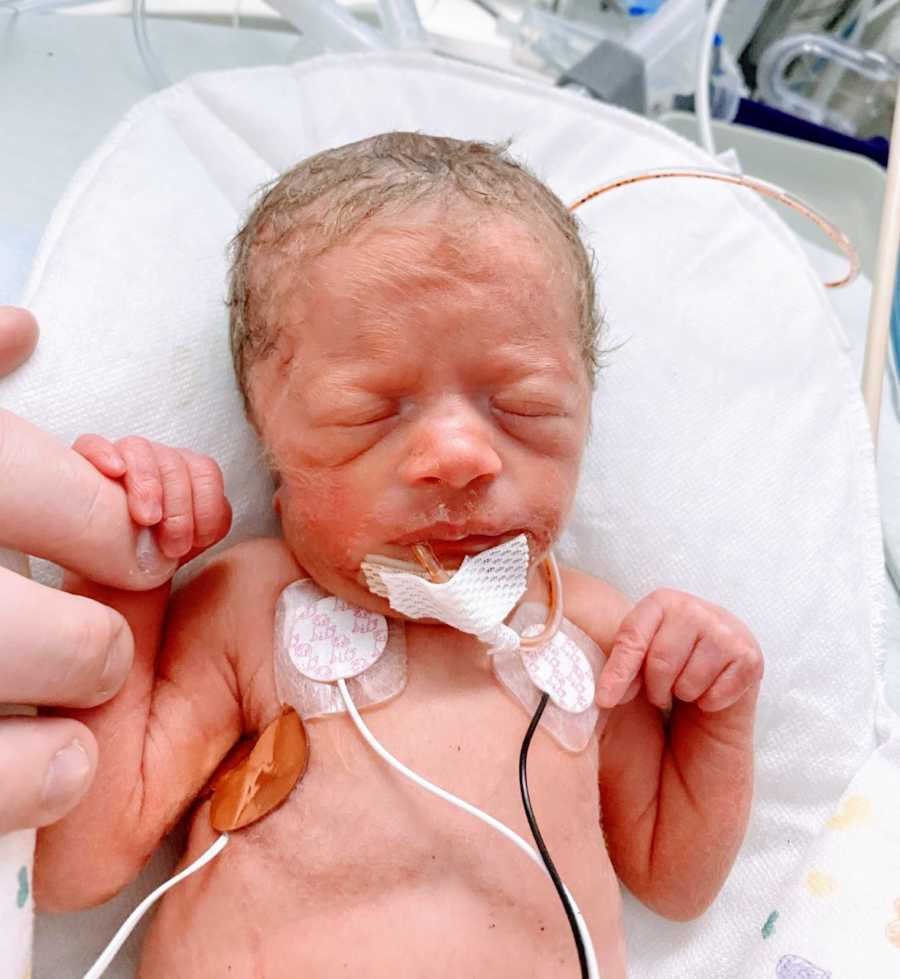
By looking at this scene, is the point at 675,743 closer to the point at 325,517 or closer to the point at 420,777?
the point at 420,777

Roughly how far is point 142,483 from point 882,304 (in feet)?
3.03

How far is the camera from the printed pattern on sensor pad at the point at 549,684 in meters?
0.96

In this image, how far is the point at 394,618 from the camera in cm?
96

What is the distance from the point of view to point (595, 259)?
1.22 meters

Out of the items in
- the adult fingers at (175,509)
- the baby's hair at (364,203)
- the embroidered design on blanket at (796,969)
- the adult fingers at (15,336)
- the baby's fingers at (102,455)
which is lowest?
the embroidered design on blanket at (796,969)

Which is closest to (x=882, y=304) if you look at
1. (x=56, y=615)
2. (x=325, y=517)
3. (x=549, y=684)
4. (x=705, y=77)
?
(x=705, y=77)

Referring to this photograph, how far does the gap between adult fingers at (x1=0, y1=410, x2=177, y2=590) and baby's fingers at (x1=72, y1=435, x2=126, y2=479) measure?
0.04 ft

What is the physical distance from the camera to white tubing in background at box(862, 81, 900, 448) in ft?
4.15

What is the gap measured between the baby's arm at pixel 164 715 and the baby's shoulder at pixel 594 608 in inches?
11.1

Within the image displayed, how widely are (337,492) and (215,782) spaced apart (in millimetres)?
288

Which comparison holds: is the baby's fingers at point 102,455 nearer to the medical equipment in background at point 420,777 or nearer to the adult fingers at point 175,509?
the adult fingers at point 175,509

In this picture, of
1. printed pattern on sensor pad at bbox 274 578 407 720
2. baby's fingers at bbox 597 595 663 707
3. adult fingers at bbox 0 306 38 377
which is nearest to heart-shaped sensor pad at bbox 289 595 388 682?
printed pattern on sensor pad at bbox 274 578 407 720

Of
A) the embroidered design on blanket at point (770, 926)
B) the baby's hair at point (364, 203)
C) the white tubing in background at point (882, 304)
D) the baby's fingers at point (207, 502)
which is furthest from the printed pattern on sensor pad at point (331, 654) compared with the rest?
the white tubing in background at point (882, 304)

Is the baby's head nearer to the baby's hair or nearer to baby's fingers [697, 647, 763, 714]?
the baby's hair
